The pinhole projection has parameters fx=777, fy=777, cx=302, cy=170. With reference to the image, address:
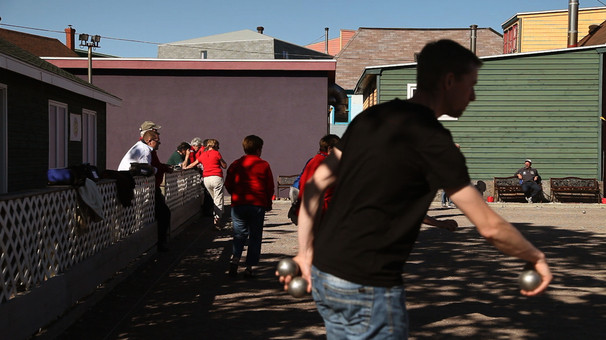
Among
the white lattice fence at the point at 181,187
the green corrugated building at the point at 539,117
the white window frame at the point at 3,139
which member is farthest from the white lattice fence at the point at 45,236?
the green corrugated building at the point at 539,117

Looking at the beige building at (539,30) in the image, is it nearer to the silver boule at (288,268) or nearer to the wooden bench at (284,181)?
the wooden bench at (284,181)

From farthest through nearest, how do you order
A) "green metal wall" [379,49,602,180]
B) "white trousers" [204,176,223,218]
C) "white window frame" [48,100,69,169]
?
"green metal wall" [379,49,602,180]
"white window frame" [48,100,69,169]
"white trousers" [204,176,223,218]

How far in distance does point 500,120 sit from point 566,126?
2.28 metres

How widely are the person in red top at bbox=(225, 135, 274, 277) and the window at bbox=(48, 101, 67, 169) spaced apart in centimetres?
801

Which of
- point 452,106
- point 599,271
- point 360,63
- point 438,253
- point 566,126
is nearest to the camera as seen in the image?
point 452,106

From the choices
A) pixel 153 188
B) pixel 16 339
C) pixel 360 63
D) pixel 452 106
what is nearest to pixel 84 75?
pixel 153 188

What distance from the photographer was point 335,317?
2.70 metres

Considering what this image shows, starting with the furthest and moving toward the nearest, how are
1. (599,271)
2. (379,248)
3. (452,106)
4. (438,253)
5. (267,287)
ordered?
(438,253) → (599,271) → (267,287) → (452,106) → (379,248)

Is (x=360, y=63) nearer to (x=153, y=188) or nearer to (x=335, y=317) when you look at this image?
(x=153, y=188)

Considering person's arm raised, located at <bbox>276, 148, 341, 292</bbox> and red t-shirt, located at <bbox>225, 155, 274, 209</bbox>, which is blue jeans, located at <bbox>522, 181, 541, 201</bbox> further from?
person's arm raised, located at <bbox>276, 148, 341, 292</bbox>

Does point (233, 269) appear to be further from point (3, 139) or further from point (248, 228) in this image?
point (3, 139)

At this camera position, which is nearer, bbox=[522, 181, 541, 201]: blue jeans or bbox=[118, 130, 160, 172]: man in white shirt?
bbox=[118, 130, 160, 172]: man in white shirt

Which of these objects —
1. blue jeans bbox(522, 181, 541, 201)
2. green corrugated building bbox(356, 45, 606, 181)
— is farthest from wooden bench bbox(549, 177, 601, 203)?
blue jeans bbox(522, 181, 541, 201)

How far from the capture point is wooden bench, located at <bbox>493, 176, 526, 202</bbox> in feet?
86.5
